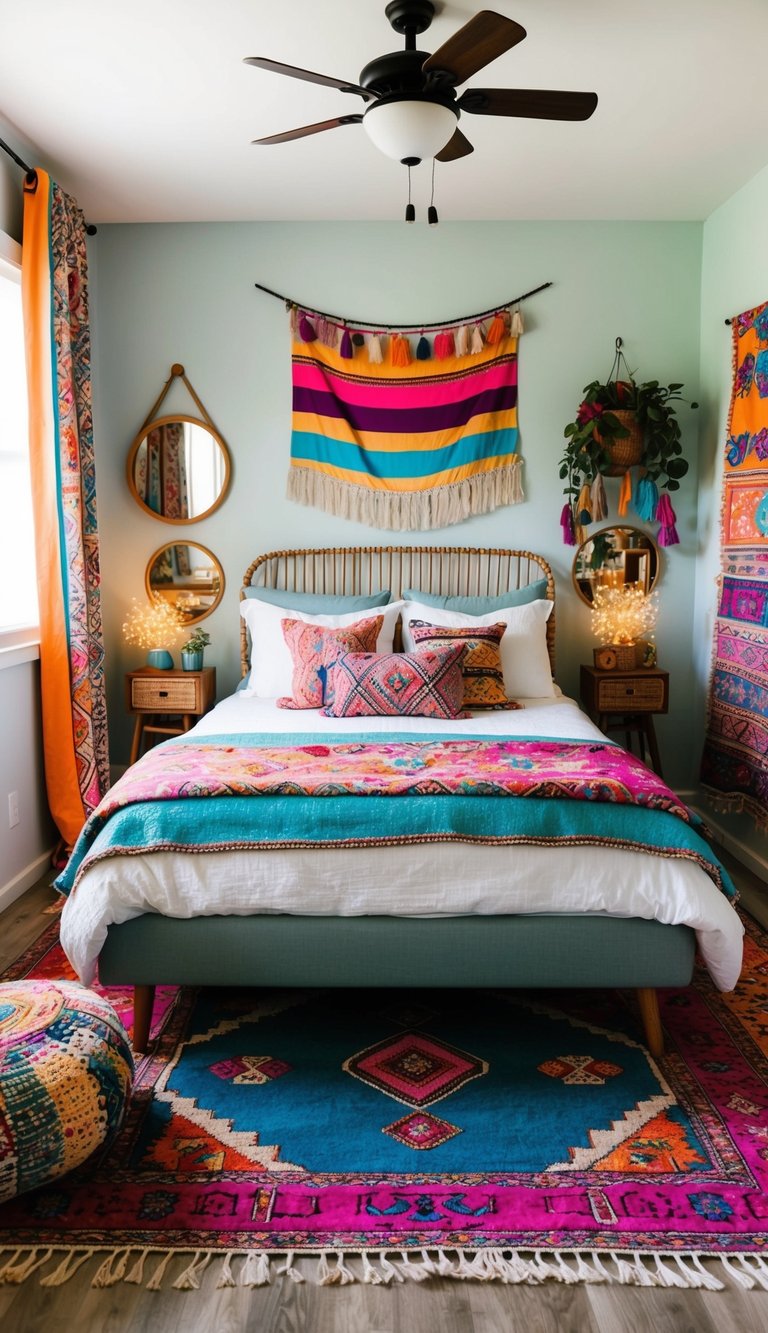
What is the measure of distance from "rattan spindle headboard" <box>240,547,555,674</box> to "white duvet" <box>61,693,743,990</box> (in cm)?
232

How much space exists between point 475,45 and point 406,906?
2.09 m

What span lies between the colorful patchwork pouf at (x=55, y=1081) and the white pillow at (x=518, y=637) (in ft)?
7.63

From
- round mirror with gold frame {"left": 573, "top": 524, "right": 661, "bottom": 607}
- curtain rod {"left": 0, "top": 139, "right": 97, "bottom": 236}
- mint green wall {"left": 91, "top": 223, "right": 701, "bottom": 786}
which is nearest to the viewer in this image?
curtain rod {"left": 0, "top": 139, "right": 97, "bottom": 236}

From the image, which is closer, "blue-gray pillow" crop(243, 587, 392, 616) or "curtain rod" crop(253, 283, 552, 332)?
"blue-gray pillow" crop(243, 587, 392, 616)

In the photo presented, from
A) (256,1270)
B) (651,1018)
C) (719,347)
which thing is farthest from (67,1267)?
(719,347)

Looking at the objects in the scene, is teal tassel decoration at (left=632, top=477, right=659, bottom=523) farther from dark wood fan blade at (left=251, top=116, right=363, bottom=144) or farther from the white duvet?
the white duvet

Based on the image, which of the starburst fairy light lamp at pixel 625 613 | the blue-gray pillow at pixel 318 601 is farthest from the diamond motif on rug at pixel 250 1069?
the starburst fairy light lamp at pixel 625 613

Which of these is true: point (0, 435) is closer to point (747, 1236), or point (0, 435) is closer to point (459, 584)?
point (459, 584)

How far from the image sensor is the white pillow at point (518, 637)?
410 centimetres

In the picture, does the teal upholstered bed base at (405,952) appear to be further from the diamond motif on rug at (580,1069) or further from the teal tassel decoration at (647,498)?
the teal tassel decoration at (647,498)

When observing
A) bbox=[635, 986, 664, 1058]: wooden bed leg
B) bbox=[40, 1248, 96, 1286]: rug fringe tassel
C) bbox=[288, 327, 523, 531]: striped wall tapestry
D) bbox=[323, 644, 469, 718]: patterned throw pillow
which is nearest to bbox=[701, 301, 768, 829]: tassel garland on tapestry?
bbox=[288, 327, 523, 531]: striped wall tapestry

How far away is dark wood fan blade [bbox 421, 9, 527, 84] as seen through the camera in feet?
7.01

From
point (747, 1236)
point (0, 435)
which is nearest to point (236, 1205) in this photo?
point (747, 1236)

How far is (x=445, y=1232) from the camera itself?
6.09ft
